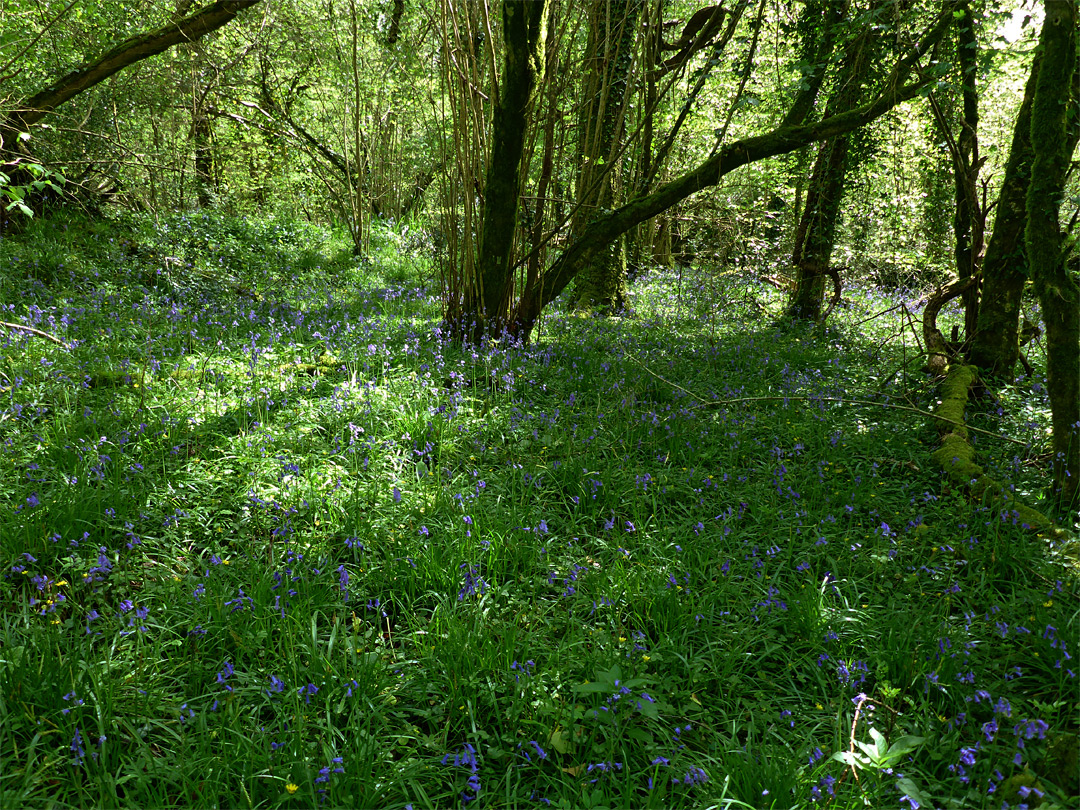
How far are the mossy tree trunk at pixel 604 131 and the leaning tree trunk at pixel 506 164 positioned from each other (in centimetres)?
59

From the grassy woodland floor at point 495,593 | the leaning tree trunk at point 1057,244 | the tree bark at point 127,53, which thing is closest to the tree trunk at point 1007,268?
the grassy woodland floor at point 495,593

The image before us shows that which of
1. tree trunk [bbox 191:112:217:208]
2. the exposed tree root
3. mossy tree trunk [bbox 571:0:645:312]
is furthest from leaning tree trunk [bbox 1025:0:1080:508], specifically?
tree trunk [bbox 191:112:217:208]

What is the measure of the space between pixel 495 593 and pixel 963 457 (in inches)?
126

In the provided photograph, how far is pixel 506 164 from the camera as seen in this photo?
5.94 metres

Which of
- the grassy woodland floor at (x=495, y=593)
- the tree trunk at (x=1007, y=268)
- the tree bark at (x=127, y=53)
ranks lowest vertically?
the grassy woodland floor at (x=495, y=593)

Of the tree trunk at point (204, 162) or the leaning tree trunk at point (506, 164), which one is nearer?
the leaning tree trunk at point (506, 164)

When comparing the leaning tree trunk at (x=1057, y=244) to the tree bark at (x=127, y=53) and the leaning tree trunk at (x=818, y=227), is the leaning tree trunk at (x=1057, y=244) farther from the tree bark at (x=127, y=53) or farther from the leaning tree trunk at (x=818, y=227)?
the tree bark at (x=127, y=53)

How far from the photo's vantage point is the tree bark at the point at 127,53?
7613 mm

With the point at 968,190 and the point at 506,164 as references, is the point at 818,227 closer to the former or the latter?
the point at 968,190

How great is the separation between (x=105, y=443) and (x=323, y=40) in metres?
10.6

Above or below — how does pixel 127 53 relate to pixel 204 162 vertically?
below

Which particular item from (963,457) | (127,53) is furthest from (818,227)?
(127,53)

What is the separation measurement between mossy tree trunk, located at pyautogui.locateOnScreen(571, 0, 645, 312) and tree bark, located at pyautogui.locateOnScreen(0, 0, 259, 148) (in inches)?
176

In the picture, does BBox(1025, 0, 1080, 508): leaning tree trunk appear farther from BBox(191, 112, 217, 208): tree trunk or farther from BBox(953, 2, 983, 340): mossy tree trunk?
BBox(191, 112, 217, 208): tree trunk
